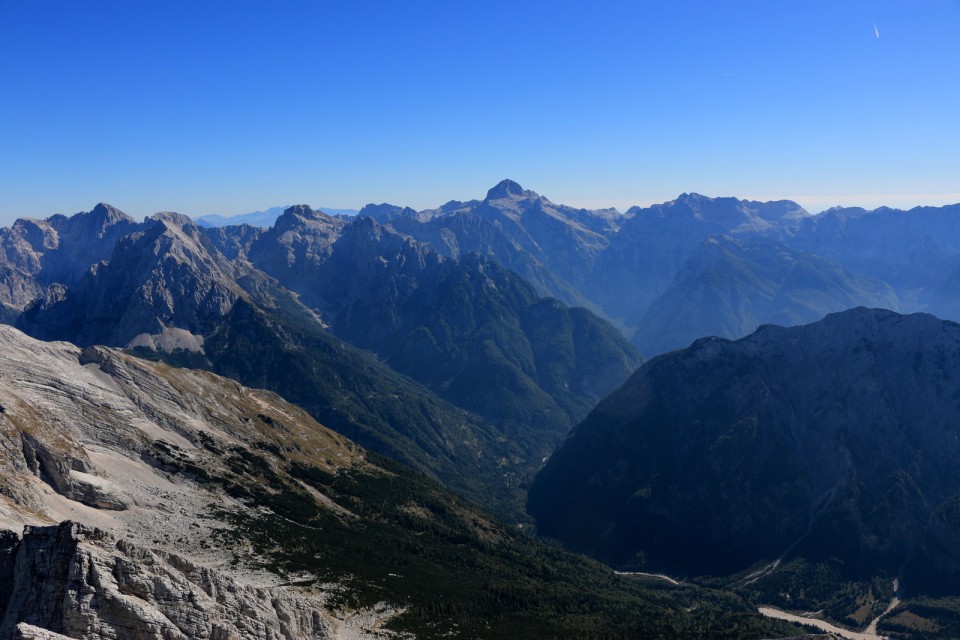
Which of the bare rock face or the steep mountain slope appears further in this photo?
the steep mountain slope

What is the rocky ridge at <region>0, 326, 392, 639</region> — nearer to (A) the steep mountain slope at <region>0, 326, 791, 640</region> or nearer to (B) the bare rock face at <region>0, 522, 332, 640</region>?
(B) the bare rock face at <region>0, 522, 332, 640</region>

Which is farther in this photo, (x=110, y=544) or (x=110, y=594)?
(x=110, y=544)

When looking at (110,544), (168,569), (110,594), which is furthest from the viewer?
(168,569)

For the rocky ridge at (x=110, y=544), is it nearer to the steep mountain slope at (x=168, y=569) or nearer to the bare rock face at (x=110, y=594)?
the bare rock face at (x=110, y=594)

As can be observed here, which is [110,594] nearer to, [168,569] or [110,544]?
[168,569]

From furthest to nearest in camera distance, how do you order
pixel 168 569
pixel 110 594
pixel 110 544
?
pixel 168 569 < pixel 110 544 < pixel 110 594

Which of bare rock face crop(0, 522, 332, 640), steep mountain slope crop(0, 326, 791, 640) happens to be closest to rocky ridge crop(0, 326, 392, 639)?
bare rock face crop(0, 522, 332, 640)

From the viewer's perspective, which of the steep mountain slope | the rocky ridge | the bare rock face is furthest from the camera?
the steep mountain slope

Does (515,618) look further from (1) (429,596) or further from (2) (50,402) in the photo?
(2) (50,402)

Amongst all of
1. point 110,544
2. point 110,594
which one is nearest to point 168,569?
point 110,544
